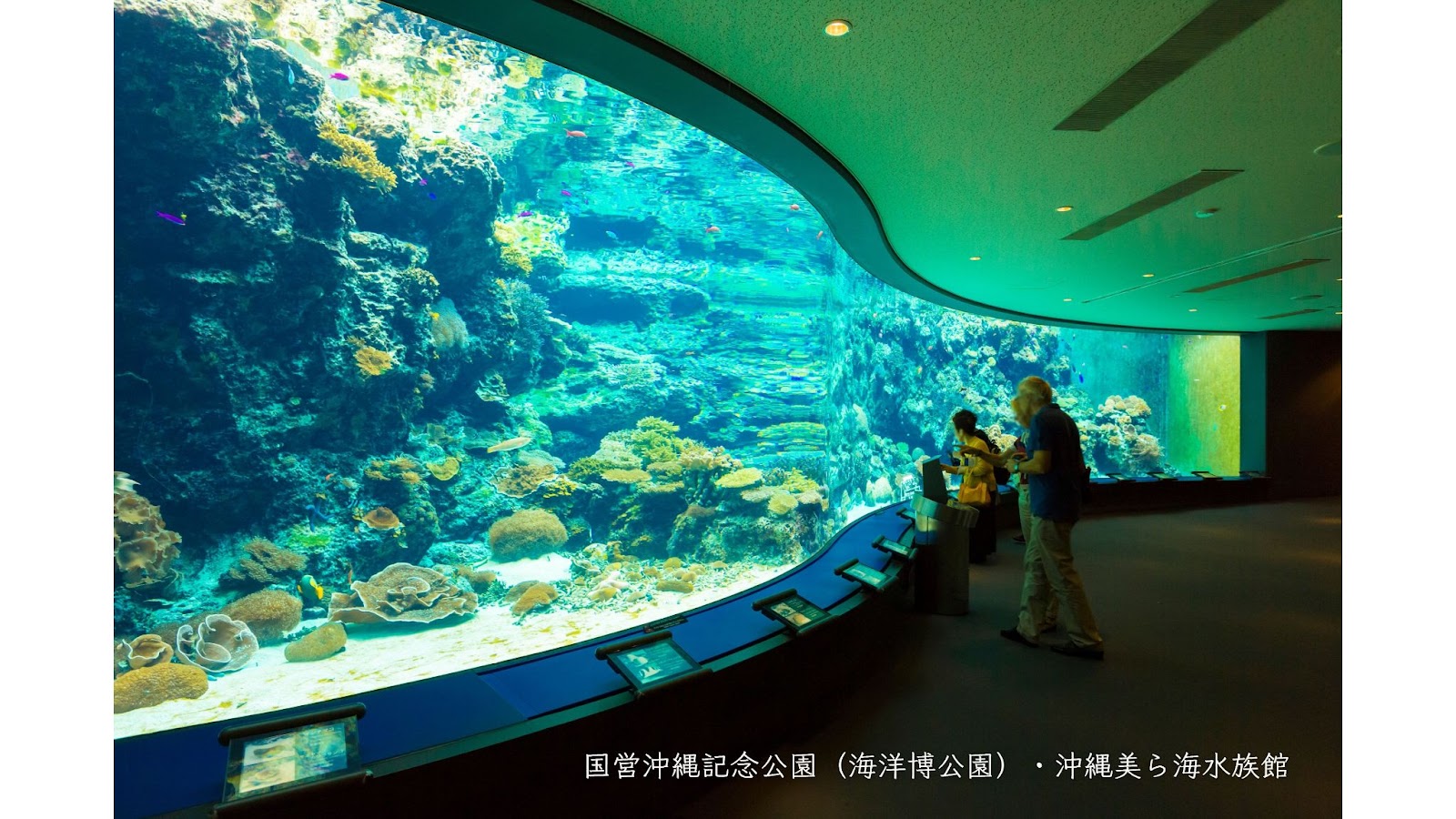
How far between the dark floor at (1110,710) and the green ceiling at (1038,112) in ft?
8.78

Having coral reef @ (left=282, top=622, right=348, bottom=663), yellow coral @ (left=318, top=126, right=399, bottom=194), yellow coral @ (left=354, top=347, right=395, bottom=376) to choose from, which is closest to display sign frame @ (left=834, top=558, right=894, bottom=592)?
coral reef @ (left=282, top=622, right=348, bottom=663)

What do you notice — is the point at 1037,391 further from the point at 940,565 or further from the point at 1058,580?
the point at 940,565

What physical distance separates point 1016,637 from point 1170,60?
9.70ft

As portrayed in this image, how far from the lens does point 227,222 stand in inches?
412

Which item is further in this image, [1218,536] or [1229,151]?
[1218,536]

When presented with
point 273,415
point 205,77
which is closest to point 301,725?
point 273,415

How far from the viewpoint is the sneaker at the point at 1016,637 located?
334cm

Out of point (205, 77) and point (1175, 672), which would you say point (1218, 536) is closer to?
point (1175, 672)

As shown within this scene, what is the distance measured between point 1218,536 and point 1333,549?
0.95 meters

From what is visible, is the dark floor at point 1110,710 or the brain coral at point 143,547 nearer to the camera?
the dark floor at point 1110,710

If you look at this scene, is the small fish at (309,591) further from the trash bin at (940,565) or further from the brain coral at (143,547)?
the trash bin at (940,565)

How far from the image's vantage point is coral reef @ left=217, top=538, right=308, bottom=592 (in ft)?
30.9

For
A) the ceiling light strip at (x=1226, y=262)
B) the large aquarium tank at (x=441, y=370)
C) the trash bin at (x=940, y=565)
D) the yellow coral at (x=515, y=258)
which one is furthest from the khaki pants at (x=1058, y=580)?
the yellow coral at (x=515, y=258)

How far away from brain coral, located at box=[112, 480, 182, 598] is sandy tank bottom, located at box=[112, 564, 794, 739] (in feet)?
6.66
